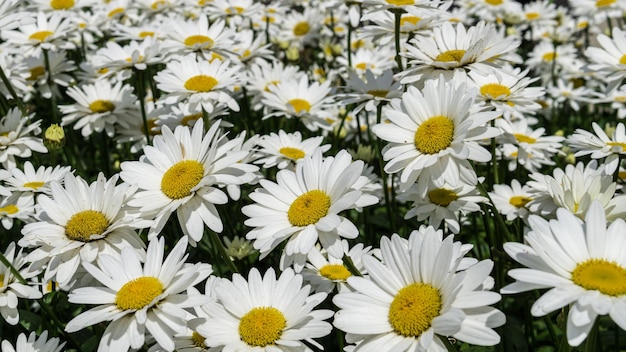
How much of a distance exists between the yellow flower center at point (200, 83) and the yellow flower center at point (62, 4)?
6.23 ft

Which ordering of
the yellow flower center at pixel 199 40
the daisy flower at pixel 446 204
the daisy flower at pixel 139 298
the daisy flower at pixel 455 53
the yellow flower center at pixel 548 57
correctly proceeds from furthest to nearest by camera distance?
the yellow flower center at pixel 548 57
the yellow flower center at pixel 199 40
the daisy flower at pixel 446 204
the daisy flower at pixel 455 53
the daisy flower at pixel 139 298

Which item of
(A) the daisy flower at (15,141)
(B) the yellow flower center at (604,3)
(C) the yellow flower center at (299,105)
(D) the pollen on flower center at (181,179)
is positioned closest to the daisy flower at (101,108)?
(A) the daisy flower at (15,141)

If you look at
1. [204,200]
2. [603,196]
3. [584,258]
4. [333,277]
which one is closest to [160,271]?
[204,200]

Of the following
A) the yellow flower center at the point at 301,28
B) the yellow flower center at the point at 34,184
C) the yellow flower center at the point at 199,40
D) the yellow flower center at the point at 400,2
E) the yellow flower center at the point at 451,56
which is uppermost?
the yellow flower center at the point at 400,2

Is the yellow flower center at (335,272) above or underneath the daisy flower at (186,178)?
underneath

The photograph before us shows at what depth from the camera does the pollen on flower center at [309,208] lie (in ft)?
6.27

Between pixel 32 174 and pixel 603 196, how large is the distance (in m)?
2.45

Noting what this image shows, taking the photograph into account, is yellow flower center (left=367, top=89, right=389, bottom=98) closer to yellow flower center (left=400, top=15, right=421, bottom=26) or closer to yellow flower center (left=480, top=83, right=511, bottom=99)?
yellow flower center (left=400, top=15, right=421, bottom=26)

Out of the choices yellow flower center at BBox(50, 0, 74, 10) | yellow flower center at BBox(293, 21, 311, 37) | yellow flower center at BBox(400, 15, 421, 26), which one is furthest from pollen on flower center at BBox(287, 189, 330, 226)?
yellow flower center at BBox(293, 21, 311, 37)

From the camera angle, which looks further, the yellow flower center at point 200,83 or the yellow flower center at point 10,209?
the yellow flower center at point 200,83

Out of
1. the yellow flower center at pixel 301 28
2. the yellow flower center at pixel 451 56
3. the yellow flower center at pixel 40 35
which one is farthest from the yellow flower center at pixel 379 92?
the yellow flower center at pixel 301 28

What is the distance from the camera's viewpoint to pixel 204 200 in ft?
6.59

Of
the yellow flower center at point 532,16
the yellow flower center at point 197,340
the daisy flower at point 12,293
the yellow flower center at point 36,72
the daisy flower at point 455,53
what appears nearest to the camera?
the yellow flower center at point 197,340

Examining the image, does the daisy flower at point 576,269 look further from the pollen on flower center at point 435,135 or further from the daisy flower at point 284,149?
the daisy flower at point 284,149
